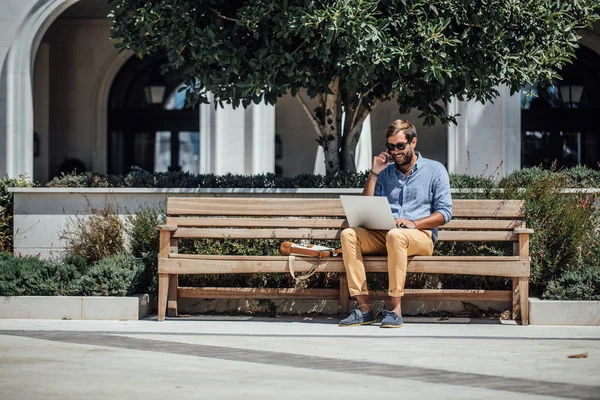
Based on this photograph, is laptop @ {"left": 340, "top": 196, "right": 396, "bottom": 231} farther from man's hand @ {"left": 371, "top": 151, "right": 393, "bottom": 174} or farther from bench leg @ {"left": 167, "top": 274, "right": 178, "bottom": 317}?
bench leg @ {"left": 167, "top": 274, "right": 178, "bottom": 317}

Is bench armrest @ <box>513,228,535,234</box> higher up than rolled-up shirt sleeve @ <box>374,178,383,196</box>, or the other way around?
rolled-up shirt sleeve @ <box>374,178,383,196</box>

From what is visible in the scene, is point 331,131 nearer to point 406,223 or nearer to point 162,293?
point 406,223

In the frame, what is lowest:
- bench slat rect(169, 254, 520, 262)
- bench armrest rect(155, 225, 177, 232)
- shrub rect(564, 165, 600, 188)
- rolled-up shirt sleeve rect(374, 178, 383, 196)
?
bench slat rect(169, 254, 520, 262)

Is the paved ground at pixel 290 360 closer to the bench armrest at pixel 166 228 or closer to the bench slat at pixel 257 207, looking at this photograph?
the bench armrest at pixel 166 228

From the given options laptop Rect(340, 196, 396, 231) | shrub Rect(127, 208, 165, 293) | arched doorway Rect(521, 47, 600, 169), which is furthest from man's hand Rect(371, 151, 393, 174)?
arched doorway Rect(521, 47, 600, 169)

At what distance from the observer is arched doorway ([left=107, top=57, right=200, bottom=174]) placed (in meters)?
20.8

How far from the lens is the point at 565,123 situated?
20172 millimetres

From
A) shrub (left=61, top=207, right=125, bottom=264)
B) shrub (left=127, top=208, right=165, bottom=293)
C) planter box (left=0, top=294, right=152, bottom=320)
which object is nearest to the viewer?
planter box (left=0, top=294, right=152, bottom=320)

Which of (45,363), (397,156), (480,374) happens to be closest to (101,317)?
(45,363)

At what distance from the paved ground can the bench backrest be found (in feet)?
2.59

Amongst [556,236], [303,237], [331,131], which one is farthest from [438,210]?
[331,131]

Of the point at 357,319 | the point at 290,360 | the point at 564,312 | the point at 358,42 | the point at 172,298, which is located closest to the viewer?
the point at 290,360

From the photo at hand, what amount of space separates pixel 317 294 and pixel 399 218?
990mm

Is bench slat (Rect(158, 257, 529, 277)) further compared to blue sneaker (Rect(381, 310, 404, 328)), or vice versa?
bench slat (Rect(158, 257, 529, 277))
